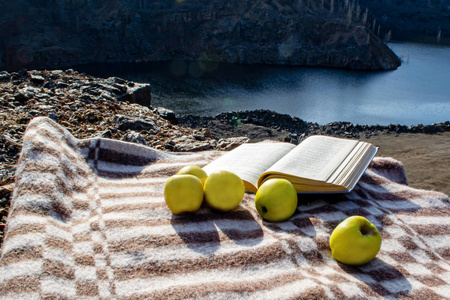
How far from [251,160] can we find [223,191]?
0.80 m

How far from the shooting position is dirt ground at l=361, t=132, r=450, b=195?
8.29 meters

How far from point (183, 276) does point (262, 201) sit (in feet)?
2.62

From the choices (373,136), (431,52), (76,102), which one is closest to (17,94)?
(76,102)

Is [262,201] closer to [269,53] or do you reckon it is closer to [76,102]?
[76,102]

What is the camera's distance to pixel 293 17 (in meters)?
48.3

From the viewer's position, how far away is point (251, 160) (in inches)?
121

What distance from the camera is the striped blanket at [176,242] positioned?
1675mm

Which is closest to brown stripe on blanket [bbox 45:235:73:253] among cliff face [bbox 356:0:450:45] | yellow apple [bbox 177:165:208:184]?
yellow apple [bbox 177:165:208:184]

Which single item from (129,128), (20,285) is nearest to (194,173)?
(20,285)

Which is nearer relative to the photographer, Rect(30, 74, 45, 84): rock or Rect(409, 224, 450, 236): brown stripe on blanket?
Rect(409, 224, 450, 236): brown stripe on blanket

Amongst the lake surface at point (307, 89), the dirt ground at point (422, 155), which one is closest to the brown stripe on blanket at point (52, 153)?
the dirt ground at point (422, 155)

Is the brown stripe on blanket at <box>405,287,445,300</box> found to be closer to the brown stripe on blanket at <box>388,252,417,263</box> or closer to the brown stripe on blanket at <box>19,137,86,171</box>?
the brown stripe on blanket at <box>388,252,417,263</box>

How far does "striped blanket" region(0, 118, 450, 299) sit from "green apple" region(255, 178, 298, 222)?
0.23 feet

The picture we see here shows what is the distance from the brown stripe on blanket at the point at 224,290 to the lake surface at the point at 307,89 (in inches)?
784
